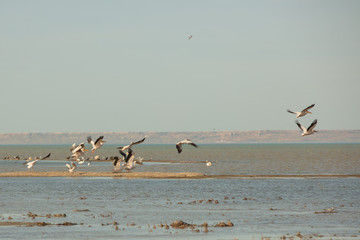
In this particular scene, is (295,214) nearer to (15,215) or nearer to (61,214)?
(61,214)

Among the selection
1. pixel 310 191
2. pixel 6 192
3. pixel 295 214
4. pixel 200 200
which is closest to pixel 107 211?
pixel 200 200

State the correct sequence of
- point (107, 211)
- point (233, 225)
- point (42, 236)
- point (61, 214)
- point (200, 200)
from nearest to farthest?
point (42, 236) → point (233, 225) → point (61, 214) → point (107, 211) → point (200, 200)

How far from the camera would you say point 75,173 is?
8494 centimetres

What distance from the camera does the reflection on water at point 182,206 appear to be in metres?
34.4

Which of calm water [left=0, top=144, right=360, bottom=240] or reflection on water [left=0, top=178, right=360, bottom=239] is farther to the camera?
reflection on water [left=0, top=178, right=360, bottom=239]

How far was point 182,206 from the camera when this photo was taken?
46.8m

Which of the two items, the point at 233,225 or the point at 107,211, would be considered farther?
the point at 107,211

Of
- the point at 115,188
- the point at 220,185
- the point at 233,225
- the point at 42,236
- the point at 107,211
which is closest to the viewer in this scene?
the point at 42,236

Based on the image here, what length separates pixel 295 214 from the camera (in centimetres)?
4212

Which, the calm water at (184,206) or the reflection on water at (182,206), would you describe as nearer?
the calm water at (184,206)

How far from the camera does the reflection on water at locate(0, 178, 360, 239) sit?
113 feet

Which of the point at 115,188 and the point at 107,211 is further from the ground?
the point at 115,188

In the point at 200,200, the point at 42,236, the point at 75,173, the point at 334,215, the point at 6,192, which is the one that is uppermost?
the point at 75,173

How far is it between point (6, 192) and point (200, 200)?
1880cm
